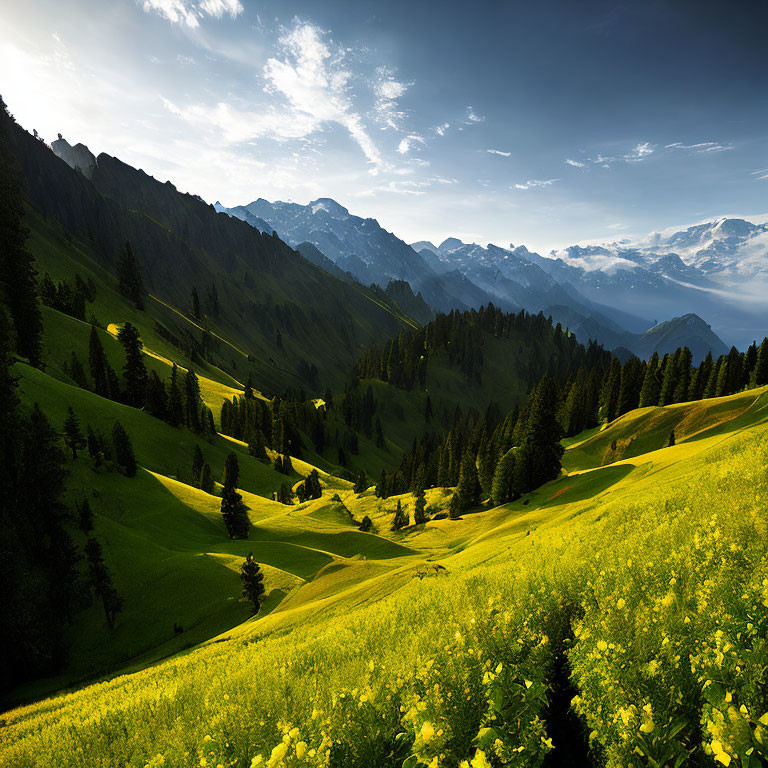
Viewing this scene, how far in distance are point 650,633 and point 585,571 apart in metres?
5.13

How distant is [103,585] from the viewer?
3866cm

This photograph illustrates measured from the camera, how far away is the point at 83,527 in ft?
153

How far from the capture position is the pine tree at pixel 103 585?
3878cm

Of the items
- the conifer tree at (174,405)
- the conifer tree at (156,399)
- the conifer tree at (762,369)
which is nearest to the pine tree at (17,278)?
the conifer tree at (156,399)

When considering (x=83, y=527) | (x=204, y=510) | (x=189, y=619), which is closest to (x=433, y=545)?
(x=189, y=619)

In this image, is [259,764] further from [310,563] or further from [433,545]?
[433,545]

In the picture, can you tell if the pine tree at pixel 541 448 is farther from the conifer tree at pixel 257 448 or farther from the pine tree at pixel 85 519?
the conifer tree at pixel 257 448

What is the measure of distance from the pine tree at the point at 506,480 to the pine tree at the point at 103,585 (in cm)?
6209

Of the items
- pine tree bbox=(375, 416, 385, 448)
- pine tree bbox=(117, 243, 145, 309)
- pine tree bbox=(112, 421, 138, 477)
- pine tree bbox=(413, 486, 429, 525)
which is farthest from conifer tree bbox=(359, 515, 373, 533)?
pine tree bbox=(117, 243, 145, 309)

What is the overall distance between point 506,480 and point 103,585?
64.1m

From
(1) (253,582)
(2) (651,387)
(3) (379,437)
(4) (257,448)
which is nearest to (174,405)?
(4) (257,448)

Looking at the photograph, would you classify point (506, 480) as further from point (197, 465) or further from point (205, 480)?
point (197, 465)

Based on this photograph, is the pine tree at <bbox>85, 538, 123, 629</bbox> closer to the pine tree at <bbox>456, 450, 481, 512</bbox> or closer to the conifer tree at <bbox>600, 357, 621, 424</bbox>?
the pine tree at <bbox>456, 450, 481, 512</bbox>

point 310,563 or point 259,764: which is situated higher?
point 259,764
